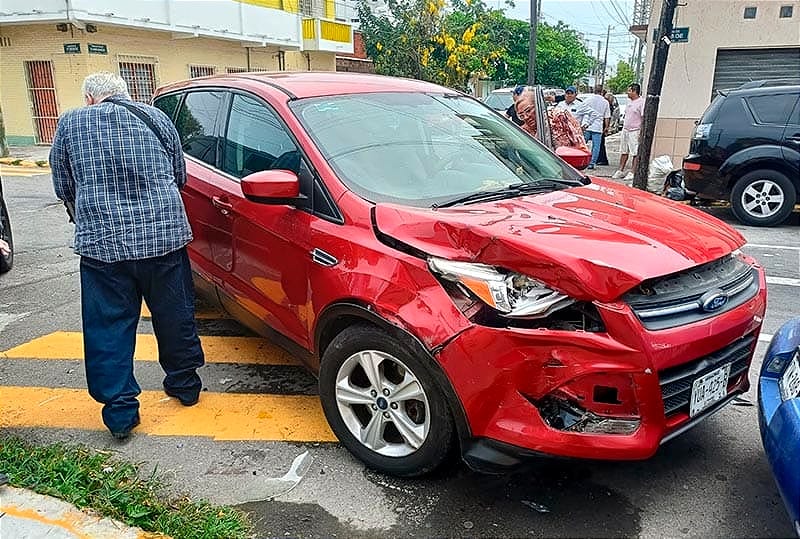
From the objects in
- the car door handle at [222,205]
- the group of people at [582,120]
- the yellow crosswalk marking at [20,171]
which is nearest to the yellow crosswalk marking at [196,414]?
the car door handle at [222,205]

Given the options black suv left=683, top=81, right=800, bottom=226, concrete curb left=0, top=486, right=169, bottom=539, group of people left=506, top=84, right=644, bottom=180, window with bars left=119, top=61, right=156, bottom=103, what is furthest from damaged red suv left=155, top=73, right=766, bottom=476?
window with bars left=119, top=61, right=156, bottom=103

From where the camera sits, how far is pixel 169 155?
3.36 m

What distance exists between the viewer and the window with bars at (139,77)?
734 inches

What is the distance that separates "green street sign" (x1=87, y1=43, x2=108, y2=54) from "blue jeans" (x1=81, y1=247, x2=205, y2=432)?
54.4ft

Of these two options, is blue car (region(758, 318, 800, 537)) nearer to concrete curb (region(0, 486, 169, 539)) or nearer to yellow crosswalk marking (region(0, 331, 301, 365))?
concrete curb (region(0, 486, 169, 539))

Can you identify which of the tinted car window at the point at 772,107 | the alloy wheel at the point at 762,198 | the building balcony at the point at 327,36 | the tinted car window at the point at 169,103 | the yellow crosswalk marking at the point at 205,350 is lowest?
the yellow crosswalk marking at the point at 205,350

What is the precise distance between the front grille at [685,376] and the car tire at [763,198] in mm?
6340

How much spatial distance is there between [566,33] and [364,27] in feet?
94.8

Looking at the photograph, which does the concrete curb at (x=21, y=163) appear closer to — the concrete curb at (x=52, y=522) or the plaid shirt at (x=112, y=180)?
the plaid shirt at (x=112, y=180)

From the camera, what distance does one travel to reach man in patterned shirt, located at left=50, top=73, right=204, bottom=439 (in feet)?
10.2

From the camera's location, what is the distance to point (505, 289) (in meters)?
2.44

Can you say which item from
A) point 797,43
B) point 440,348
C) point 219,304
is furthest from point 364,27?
point 440,348

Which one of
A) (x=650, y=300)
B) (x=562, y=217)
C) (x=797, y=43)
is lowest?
(x=650, y=300)

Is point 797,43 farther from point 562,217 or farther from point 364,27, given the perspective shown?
point 364,27
